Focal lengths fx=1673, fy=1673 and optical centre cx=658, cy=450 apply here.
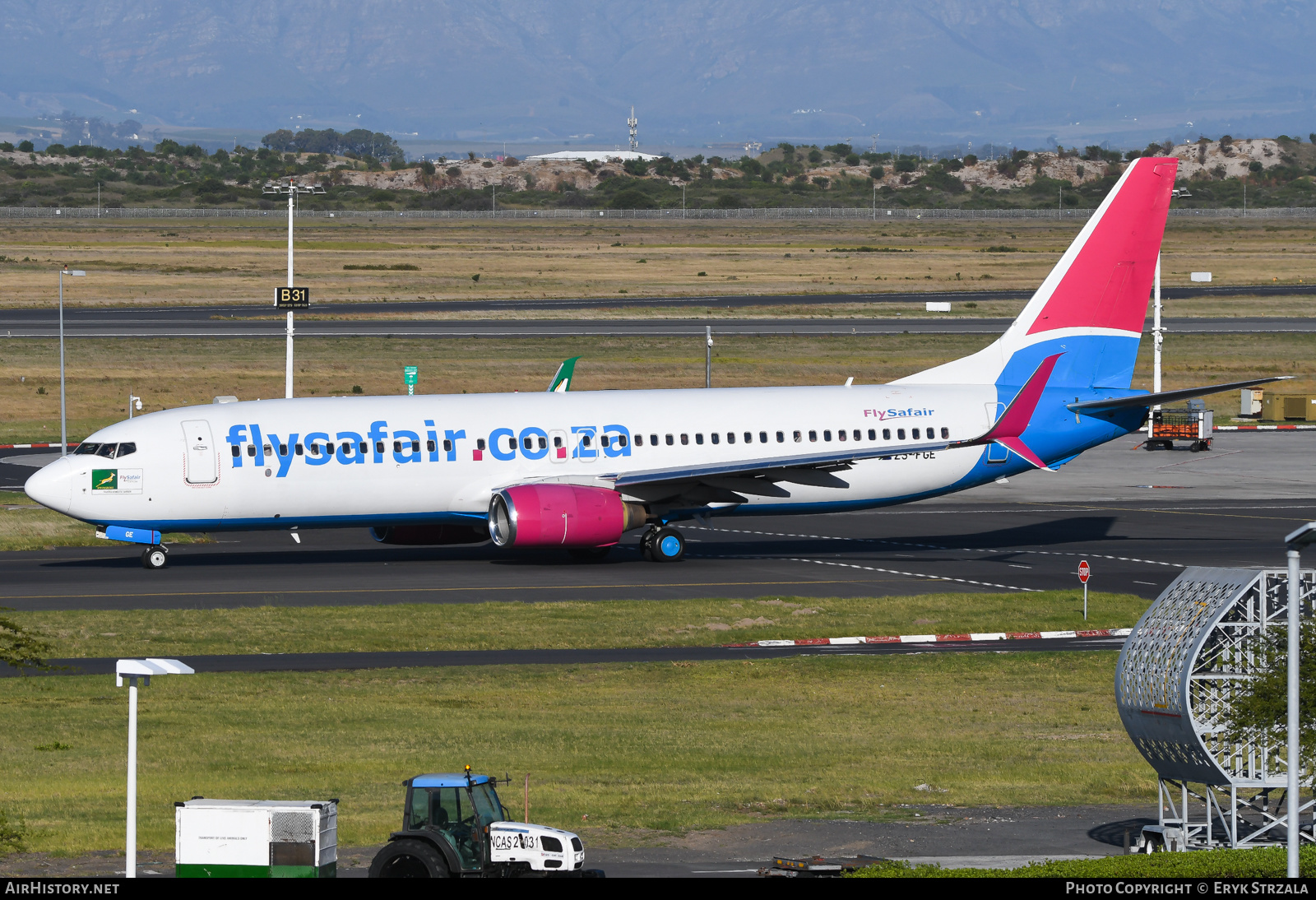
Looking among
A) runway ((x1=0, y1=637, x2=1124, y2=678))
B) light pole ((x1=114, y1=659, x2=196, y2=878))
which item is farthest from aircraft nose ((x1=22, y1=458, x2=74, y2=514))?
light pole ((x1=114, y1=659, x2=196, y2=878))

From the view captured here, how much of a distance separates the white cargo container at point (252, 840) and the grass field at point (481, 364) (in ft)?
218

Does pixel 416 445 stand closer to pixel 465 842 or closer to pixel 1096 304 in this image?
pixel 1096 304

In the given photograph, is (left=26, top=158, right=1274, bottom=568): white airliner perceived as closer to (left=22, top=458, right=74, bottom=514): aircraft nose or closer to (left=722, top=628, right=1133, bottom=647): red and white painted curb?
(left=22, top=458, right=74, bottom=514): aircraft nose

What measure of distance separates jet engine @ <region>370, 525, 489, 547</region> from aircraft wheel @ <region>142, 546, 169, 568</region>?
6.23 meters

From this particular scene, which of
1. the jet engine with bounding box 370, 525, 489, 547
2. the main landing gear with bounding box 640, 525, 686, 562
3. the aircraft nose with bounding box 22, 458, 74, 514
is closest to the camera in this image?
the aircraft nose with bounding box 22, 458, 74, 514

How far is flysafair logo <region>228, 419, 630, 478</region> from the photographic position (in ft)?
155

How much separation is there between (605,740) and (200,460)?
20.8 metres

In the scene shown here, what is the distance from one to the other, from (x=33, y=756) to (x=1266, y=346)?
322 feet

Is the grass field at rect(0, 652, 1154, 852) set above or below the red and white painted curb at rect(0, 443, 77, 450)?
below

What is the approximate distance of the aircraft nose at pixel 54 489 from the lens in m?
45.8

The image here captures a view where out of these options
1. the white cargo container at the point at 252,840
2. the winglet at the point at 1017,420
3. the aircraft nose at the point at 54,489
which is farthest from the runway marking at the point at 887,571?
the white cargo container at the point at 252,840

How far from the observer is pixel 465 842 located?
20.5m

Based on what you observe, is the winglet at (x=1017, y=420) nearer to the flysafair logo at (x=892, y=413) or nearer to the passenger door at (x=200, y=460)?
the flysafair logo at (x=892, y=413)
